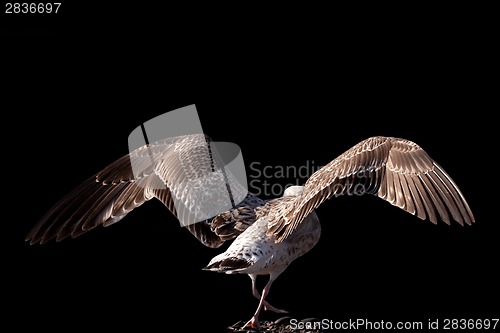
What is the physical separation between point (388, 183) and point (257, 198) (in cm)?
143

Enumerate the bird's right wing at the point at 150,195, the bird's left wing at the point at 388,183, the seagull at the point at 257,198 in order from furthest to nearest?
the bird's right wing at the point at 150,195, the seagull at the point at 257,198, the bird's left wing at the point at 388,183

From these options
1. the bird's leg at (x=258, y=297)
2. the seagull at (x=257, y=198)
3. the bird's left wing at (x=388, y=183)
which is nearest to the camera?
the bird's left wing at (x=388, y=183)

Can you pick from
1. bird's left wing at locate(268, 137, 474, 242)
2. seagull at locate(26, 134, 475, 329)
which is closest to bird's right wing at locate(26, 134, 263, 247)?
seagull at locate(26, 134, 475, 329)

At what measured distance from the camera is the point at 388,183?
6.45 m

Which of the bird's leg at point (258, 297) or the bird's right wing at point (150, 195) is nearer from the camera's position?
the bird's leg at point (258, 297)

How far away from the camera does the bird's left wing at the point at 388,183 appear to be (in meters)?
6.23

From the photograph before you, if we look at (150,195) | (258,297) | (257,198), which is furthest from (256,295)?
(150,195)

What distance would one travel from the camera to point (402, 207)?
20.6 feet

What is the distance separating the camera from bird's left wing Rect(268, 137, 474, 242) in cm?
623

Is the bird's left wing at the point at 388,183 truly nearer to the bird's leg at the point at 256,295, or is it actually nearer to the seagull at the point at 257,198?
the seagull at the point at 257,198

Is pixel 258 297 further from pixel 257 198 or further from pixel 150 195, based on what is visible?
pixel 150 195

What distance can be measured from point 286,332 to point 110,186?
2.27 m

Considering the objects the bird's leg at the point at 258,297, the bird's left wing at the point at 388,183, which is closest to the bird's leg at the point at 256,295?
the bird's leg at the point at 258,297

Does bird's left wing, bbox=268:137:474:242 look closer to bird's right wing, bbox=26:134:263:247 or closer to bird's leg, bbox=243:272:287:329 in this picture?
bird's leg, bbox=243:272:287:329
